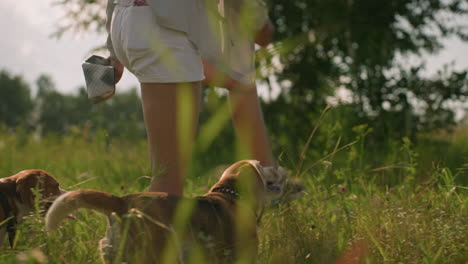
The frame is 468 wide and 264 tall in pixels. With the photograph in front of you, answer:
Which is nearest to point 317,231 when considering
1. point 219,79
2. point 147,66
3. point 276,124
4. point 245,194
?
point 245,194

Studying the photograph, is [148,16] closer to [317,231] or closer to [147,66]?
[147,66]

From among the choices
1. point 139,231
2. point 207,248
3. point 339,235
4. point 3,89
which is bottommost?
point 3,89

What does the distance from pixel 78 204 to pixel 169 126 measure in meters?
0.65

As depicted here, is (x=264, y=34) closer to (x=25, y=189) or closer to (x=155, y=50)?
(x=155, y=50)

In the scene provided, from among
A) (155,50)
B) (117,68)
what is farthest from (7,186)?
(155,50)

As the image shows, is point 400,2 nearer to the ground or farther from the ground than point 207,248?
farther from the ground

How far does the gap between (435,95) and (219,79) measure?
400cm

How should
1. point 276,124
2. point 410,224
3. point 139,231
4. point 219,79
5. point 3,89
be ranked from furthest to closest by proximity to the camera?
point 3,89, point 276,124, point 219,79, point 410,224, point 139,231

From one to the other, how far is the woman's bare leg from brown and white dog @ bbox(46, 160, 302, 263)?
0.22 meters

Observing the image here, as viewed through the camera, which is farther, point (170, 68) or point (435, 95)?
point (435, 95)

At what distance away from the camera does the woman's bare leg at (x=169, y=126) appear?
2414 mm

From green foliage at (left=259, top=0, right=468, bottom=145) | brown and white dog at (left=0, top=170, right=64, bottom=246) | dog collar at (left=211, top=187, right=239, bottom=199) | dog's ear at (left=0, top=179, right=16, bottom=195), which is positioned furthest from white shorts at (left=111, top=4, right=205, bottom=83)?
green foliage at (left=259, top=0, right=468, bottom=145)

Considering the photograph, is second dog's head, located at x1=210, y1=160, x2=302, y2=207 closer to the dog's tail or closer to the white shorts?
the white shorts

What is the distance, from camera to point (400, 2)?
21.4 feet
